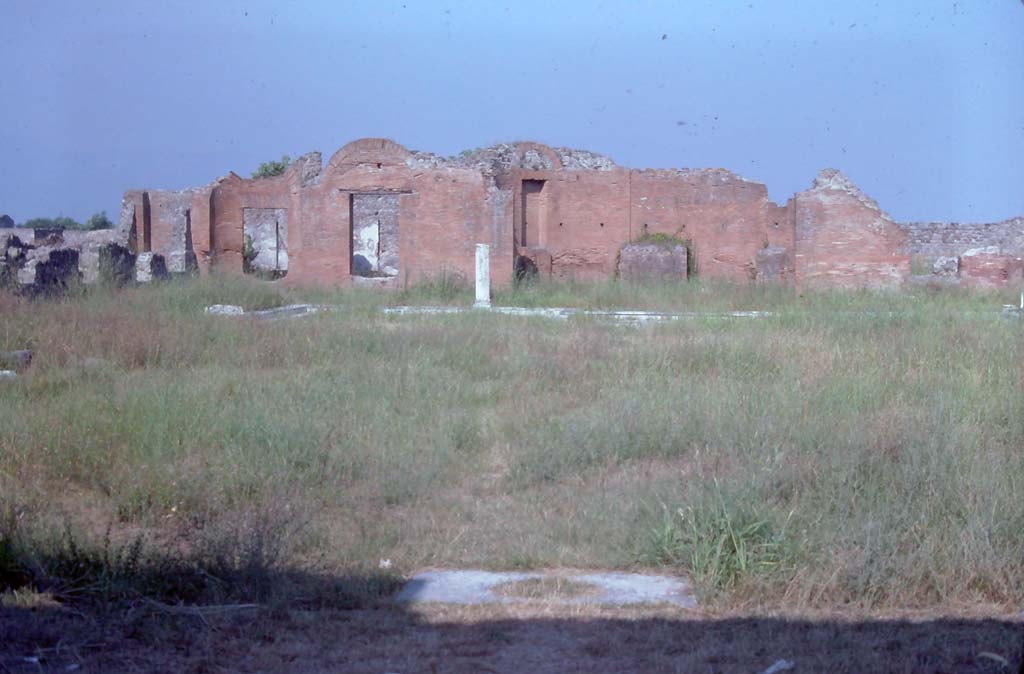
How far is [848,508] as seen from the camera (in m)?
5.21

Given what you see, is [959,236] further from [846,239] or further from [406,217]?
[406,217]

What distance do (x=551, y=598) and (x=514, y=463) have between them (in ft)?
6.90

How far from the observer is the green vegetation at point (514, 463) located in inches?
184

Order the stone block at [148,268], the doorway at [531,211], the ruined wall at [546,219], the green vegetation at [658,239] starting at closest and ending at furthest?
the stone block at [148,268], the ruined wall at [546,219], the green vegetation at [658,239], the doorway at [531,211]

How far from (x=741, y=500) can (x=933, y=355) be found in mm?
5297

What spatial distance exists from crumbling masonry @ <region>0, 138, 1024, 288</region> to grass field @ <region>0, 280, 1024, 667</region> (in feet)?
31.3

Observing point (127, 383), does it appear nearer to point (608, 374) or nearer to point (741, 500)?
point (608, 374)

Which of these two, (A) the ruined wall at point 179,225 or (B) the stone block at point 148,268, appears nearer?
(B) the stone block at point 148,268

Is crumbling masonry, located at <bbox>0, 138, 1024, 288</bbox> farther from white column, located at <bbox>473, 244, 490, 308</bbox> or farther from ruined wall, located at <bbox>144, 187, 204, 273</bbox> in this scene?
white column, located at <bbox>473, 244, 490, 308</bbox>

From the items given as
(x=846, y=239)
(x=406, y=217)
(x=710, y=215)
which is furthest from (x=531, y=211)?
(x=846, y=239)

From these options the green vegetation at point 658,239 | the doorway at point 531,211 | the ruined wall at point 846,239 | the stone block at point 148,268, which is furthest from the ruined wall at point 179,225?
the ruined wall at point 846,239

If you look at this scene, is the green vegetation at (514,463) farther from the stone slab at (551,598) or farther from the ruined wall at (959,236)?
the ruined wall at (959,236)

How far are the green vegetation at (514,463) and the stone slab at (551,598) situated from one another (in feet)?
0.38

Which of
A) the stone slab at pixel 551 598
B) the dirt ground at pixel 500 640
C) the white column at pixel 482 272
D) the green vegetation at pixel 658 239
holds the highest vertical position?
the green vegetation at pixel 658 239
